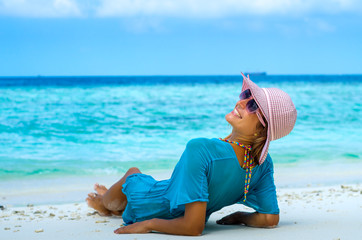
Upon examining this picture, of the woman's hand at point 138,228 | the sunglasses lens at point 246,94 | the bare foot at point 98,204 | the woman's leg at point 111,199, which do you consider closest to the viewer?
the sunglasses lens at point 246,94

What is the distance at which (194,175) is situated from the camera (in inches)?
102

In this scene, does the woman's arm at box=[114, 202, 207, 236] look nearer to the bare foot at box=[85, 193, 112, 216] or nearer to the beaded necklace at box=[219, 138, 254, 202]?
the beaded necklace at box=[219, 138, 254, 202]

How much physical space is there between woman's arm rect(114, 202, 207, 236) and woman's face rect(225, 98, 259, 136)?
0.47 meters

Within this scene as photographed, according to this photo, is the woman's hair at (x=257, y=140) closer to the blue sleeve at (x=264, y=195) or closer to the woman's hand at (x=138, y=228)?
the blue sleeve at (x=264, y=195)

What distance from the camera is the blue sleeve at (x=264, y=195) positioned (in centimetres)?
295

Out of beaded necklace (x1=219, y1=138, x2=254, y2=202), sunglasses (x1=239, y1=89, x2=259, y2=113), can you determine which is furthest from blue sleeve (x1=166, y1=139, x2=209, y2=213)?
sunglasses (x1=239, y1=89, x2=259, y2=113)

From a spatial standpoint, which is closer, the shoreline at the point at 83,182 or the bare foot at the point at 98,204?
the bare foot at the point at 98,204

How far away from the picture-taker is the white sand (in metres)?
2.84

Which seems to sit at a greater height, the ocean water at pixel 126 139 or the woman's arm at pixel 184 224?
the woman's arm at pixel 184 224

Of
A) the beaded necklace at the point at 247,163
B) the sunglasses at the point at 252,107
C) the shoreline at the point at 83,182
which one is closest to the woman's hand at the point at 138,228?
the beaded necklace at the point at 247,163

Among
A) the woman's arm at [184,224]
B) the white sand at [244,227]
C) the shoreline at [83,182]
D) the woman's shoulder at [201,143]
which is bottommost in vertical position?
the shoreline at [83,182]

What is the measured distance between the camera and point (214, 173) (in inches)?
105

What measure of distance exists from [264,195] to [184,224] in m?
0.60

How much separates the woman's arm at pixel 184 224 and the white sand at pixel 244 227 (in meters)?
0.04
